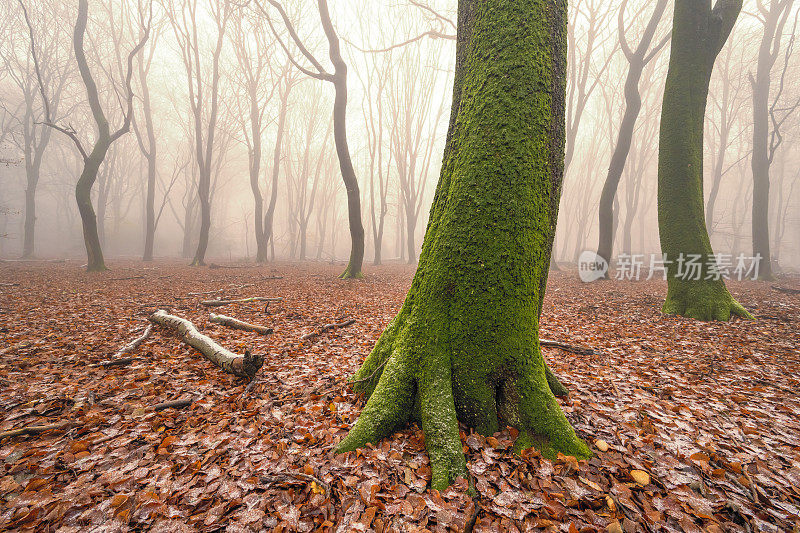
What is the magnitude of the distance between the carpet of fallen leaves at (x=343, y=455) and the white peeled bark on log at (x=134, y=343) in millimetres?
176

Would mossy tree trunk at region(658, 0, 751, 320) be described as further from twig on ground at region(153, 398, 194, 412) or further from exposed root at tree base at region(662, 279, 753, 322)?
twig on ground at region(153, 398, 194, 412)

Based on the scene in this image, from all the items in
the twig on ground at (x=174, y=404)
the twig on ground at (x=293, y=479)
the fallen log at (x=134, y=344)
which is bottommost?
the twig on ground at (x=293, y=479)

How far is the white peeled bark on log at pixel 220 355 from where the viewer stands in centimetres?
329

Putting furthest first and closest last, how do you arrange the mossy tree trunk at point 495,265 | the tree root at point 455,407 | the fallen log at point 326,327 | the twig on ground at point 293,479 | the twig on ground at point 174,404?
the fallen log at point 326,327 → the twig on ground at point 174,404 → the mossy tree trunk at point 495,265 → the tree root at point 455,407 → the twig on ground at point 293,479

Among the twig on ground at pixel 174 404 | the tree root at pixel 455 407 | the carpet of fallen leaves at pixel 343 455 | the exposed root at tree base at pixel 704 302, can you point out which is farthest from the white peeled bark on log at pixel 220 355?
the exposed root at tree base at pixel 704 302

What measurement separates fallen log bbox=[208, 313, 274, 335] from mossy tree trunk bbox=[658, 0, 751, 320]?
7.72 meters

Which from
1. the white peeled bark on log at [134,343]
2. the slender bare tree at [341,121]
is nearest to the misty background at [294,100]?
the slender bare tree at [341,121]

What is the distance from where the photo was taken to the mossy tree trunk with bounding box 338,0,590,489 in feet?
7.32

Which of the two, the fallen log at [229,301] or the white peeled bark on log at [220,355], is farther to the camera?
the fallen log at [229,301]

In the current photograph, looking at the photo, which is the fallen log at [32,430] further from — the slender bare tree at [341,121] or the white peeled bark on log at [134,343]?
the slender bare tree at [341,121]

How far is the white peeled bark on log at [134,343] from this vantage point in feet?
12.9

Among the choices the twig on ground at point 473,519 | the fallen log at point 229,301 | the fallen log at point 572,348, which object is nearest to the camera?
the twig on ground at point 473,519

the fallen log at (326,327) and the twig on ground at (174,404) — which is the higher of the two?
the fallen log at (326,327)

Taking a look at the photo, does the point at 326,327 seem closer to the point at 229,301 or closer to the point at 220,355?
the point at 220,355
